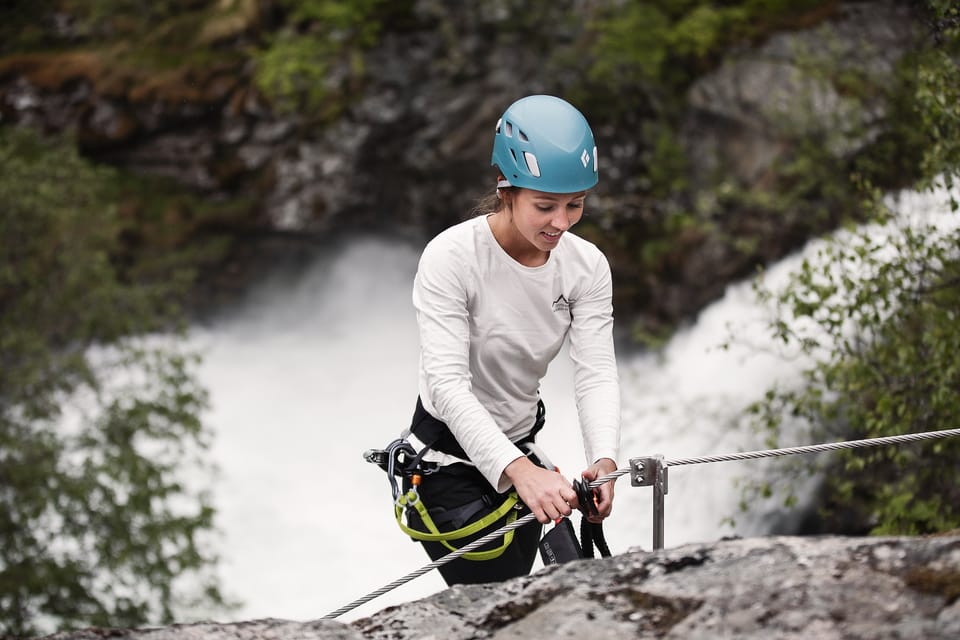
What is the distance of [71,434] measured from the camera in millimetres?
11328

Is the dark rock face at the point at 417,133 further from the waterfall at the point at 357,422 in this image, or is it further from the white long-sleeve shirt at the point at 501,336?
the white long-sleeve shirt at the point at 501,336

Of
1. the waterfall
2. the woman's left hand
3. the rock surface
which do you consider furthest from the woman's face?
the waterfall

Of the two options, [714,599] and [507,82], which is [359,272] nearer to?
[507,82]

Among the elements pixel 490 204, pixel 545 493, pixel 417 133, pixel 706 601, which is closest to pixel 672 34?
pixel 417 133

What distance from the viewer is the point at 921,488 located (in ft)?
18.3

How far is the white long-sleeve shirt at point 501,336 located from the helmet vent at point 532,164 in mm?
256

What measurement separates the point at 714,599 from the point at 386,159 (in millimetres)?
14165

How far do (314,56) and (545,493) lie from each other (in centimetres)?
1374

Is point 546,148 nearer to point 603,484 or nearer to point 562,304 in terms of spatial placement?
point 562,304

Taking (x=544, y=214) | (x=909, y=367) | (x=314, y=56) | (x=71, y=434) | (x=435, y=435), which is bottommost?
(x=71, y=434)

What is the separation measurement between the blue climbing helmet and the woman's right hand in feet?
2.47

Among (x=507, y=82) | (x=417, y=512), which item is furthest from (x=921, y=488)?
(x=507, y=82)

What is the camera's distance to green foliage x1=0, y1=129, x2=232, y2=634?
34.0 feet

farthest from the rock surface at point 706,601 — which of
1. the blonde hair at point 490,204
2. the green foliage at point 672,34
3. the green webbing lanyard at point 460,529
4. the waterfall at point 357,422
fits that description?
the green foliage at point 672,34
